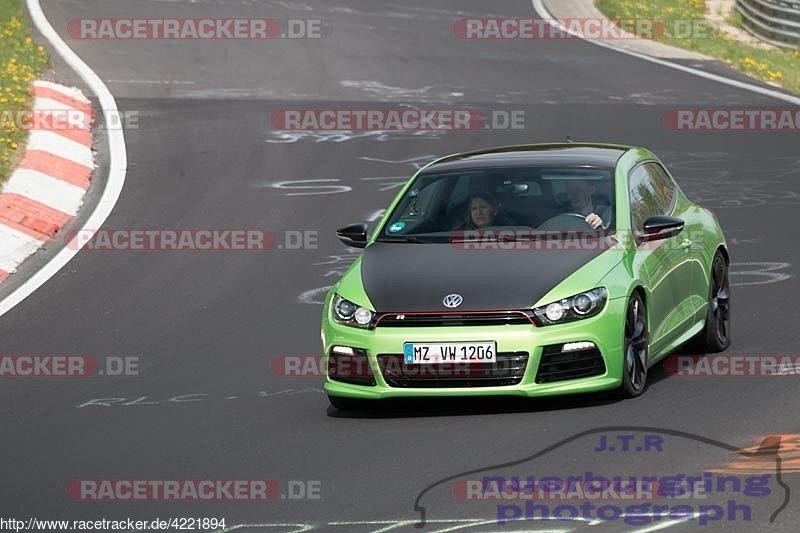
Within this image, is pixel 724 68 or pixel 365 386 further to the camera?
pixel 724 68

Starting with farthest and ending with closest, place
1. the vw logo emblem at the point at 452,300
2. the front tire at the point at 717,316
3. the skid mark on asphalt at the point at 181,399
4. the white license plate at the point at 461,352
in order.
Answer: the front tire at the point at 717,316
the skid mark on asphalt at the point at 181,399
the vw logo emblem at the point at 452,300
the white license plate at the point at 461,352


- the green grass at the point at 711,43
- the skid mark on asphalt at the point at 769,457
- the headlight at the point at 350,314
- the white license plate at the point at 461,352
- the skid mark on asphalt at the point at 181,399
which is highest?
the green grass at the point at 711,43

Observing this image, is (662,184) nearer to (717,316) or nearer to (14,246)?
(717,316)

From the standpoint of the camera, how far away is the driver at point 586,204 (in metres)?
10.1

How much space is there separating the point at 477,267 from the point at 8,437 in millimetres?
2899

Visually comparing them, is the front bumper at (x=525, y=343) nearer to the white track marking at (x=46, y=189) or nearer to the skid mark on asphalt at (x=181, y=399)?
the skid mark on asphalt at (x=181, y=399)

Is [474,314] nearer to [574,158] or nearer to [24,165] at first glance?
[574,158]

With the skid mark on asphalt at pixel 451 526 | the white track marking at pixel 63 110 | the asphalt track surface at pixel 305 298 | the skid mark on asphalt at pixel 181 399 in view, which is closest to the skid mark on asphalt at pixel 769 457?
the asphalt track surface at pixel 305 298

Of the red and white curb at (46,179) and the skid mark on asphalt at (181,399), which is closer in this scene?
the skid mark on asphalt at (181,399)

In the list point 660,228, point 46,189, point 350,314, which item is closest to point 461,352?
point 350,314

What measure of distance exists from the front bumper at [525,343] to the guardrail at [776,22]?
22.0 metres

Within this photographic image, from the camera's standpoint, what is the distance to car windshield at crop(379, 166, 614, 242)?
33.4 feet

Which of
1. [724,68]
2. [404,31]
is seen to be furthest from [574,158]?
[404,31]

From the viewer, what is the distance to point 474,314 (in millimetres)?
9070
